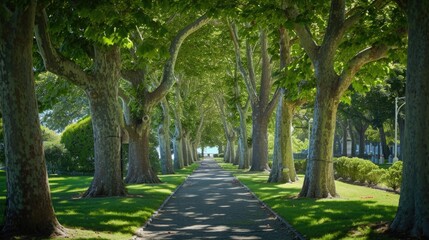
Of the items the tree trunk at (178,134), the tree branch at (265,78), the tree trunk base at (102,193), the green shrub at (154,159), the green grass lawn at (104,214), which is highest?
the tree branch at (265,78)

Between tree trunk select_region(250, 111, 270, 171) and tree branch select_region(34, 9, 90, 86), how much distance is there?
20174 millimetres

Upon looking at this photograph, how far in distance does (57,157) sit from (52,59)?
2366 cm

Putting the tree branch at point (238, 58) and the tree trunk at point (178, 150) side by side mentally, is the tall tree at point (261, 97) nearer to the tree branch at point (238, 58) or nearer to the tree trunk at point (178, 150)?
the tree branch at point (238, 58)

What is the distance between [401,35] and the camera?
1559 centimetres

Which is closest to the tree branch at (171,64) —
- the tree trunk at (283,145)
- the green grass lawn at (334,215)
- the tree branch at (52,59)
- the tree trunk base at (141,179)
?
the tree trunk base at (141,179)

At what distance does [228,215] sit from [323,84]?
5422 mm

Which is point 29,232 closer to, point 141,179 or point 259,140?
point 141,179

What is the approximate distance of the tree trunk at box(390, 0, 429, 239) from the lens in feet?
29.7

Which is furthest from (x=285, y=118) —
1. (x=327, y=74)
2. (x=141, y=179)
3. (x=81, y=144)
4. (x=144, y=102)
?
(x=81, y=144)

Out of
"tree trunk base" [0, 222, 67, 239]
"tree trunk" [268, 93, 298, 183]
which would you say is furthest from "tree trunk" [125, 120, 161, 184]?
"tree trunk base" [0, 222, 67, 239]

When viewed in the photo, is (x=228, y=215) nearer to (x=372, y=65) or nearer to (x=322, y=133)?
(x=322, y=133)

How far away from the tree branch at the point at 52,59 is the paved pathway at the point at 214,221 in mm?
4786

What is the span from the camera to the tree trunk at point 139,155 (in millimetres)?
25656

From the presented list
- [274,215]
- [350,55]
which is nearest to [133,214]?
[274,215]
